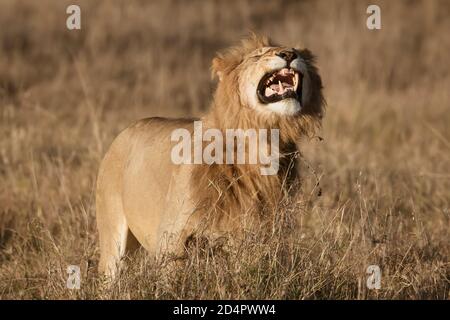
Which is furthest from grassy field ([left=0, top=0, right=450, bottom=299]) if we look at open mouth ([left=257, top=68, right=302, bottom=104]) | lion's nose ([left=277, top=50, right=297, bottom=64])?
lion's nose ([left=277, top=50, right=297, bottom=64])

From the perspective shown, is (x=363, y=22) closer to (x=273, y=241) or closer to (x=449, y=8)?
(x=449, y=8)

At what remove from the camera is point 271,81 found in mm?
5730

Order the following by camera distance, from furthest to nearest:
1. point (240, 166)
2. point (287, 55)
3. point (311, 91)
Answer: point (311, 91) < point (240, 166) < point (287, 55)

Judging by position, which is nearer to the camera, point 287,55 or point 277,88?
point 287,55

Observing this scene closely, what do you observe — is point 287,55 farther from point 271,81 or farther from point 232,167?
point 232,167

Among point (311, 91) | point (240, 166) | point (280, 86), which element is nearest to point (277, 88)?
point (280, 86)

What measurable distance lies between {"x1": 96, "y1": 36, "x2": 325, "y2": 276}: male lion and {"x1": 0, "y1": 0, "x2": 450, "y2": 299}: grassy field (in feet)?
0.57

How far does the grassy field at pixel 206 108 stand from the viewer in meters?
5.46

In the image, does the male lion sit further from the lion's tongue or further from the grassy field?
the grassy field

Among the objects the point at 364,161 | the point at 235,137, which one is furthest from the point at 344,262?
the point at 364,161

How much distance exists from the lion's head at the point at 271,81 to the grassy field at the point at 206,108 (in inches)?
19.7

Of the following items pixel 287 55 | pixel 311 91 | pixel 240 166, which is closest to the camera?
pixel 287 55

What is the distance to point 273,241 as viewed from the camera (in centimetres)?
546

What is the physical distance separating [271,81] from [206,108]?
7562mm
